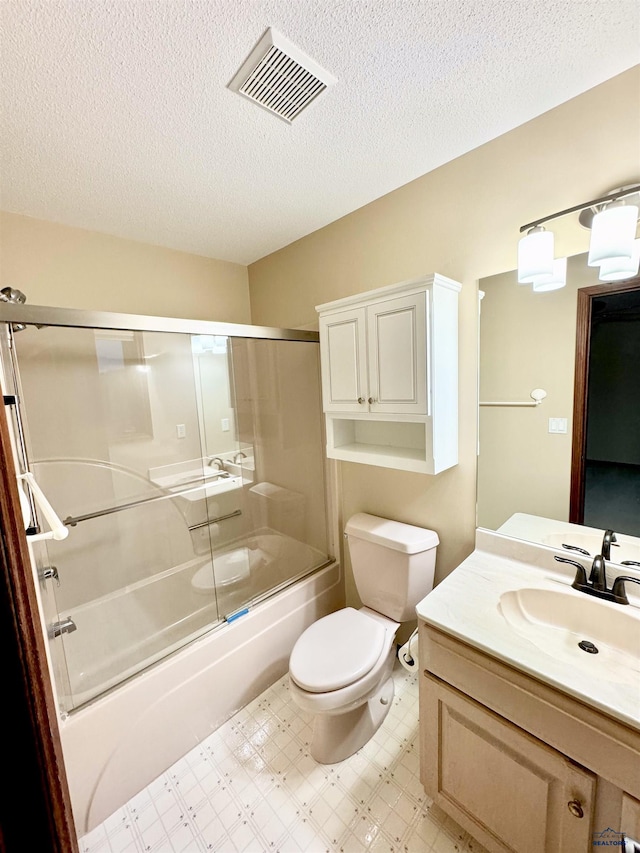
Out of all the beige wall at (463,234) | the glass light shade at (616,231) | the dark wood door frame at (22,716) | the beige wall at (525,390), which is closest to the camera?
the dark wood door frame at (22,716)

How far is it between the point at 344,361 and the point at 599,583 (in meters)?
1.25

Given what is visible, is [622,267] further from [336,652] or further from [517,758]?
[336,652]

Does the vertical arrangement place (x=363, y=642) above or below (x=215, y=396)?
below

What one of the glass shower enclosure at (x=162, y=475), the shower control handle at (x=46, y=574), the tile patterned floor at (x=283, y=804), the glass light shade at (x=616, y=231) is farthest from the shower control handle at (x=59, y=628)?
the glass light shade at (x=616, y=231)

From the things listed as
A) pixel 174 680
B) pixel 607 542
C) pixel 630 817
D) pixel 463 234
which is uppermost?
pixel 463 234

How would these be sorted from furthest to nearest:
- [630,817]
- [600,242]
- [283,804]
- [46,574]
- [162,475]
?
[162,475], [46,574], [283,804], [600,242], [630,817]

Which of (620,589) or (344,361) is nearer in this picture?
(620,589)

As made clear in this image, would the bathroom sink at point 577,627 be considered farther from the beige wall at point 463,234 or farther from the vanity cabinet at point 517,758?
the beige wall at point 463,234

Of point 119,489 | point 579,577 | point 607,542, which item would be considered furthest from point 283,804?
point 119,489

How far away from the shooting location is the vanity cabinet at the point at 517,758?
795 mm

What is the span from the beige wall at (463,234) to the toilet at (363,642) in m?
0.15

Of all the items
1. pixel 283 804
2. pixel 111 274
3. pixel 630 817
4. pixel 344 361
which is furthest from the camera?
pixel 111 274

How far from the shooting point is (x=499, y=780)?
0.98 meters

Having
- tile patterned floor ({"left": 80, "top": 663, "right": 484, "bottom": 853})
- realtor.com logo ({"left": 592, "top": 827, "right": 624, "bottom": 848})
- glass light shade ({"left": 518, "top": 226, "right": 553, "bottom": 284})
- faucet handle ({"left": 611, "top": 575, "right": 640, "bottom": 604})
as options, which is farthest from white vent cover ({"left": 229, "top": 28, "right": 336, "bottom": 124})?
tile patterned floor ({"left": 80, "top": 663, "right": 484, "bottom": 853})
